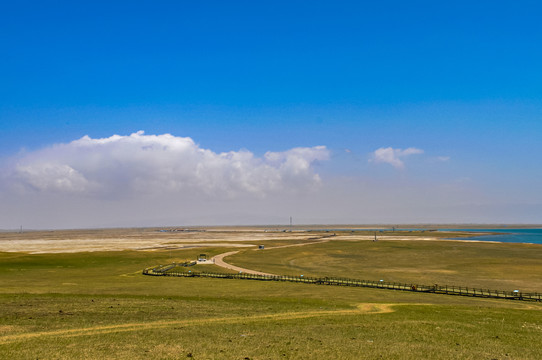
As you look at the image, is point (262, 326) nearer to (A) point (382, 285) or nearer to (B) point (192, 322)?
(B) point (192, 322)

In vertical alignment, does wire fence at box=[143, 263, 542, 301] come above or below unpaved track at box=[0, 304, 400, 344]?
below

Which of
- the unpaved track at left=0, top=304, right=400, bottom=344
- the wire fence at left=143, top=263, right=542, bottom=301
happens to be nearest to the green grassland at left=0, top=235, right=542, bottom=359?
the unpaved track at left=0, top=304, right=400, bottom=344

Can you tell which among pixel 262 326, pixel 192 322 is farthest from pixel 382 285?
pixel 192 322

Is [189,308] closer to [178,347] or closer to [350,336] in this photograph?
[178,347]

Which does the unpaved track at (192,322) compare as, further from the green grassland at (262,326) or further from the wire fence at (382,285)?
the wire fence at (382,285)

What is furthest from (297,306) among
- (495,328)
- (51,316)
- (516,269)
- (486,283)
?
(516,269)

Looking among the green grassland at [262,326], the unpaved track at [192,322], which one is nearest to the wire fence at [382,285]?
the green grassland at [262,326]

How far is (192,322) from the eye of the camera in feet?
95.0

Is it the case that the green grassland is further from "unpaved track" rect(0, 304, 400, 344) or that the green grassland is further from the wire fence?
the wire fence

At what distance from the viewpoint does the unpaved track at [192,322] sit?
24.0 meters

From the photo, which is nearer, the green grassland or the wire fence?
the green grassland

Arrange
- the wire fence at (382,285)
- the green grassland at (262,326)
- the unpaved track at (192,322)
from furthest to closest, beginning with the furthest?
the wire fence at (382,285), the unpaved track at (192,322), the green grassland at (262,326)

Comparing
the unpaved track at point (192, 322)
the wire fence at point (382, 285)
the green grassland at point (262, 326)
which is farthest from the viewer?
the wire fence at point (382, 285)

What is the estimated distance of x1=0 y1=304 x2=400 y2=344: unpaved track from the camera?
944 inches
